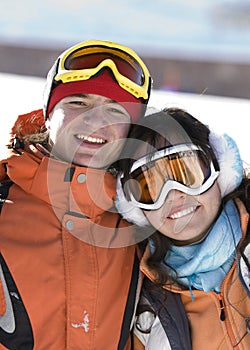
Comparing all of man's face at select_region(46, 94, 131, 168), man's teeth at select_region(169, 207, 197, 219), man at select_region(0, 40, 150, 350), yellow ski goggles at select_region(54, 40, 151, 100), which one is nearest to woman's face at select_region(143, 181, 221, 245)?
man's teeth at select_region(169, 207, 197, 219)

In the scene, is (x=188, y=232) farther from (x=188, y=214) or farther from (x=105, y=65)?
(x=105, y=65)

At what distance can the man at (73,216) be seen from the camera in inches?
83.0

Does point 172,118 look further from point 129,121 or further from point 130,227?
point 130,227

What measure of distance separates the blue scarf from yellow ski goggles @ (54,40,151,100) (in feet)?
1.75

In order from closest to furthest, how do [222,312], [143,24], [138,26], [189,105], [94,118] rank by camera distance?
[222,312], [94,118], [189,105], [138,26], [143,24]

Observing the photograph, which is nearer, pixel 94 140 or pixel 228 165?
pixel 228 165

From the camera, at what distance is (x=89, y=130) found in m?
2.29

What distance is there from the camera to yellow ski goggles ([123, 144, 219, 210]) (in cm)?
216

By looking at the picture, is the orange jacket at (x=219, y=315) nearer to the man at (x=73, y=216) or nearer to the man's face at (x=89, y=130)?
the man at (x=73, y=216)

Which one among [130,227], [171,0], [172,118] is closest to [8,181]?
[130,227]

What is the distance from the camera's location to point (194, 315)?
2168 millimetres

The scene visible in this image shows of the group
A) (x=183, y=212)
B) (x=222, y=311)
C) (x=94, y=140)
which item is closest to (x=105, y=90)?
(x=94, y=140)

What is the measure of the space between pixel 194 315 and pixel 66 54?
0.95 meters

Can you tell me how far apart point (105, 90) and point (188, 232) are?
0.54 m
